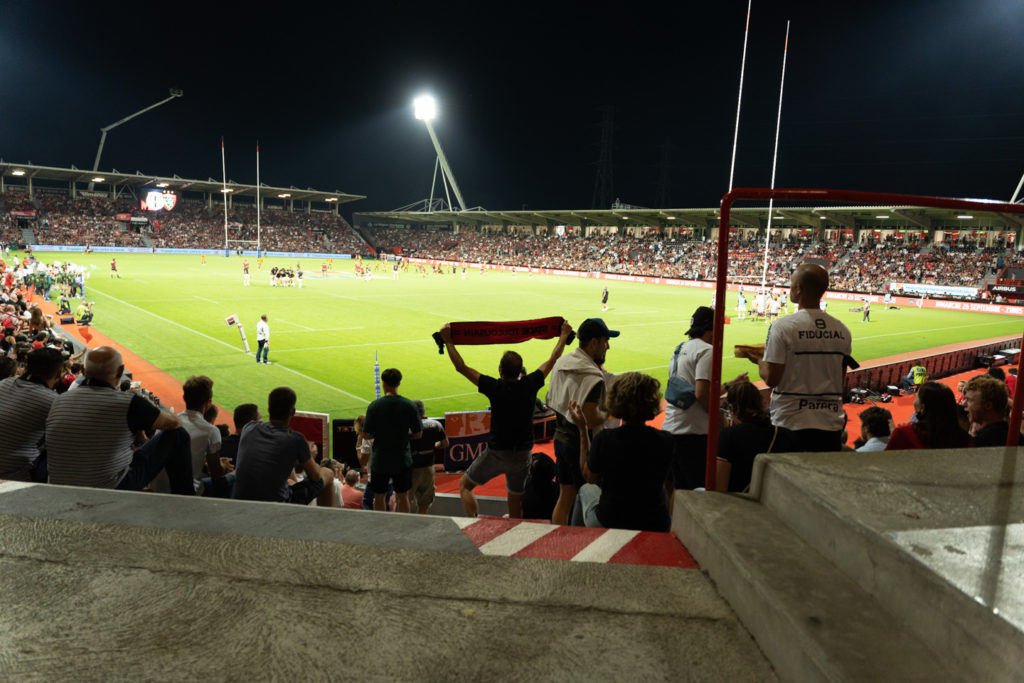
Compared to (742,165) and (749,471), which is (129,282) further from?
(742,165)

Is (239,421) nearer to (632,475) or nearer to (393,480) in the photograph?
(393,480)

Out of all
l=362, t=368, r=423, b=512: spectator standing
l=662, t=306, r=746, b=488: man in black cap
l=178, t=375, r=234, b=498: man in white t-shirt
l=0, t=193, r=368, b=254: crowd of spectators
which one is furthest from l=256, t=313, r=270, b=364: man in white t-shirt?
l=0, t=193, r=368, b=254: crowd of spectators

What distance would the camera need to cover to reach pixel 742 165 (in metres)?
109

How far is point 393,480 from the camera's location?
6.66 metres

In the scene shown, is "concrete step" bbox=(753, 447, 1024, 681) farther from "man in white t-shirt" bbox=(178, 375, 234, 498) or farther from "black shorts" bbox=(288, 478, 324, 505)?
"man in white t-shirt" bbox=(178, 375, 234, 498)

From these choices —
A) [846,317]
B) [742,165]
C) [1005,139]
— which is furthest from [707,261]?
[742,165]

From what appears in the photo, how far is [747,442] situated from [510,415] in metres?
2.21

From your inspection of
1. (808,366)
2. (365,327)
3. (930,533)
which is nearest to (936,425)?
(808,366)

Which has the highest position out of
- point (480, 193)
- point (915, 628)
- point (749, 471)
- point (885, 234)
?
point (480, 193)

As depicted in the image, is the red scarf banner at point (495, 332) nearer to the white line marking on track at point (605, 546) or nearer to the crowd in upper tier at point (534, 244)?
the white line marking on track at point (605, 546)

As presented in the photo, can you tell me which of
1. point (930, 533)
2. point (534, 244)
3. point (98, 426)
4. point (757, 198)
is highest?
point (534, 244)

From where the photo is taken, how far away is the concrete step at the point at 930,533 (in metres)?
1.59

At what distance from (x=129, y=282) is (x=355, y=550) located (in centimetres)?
4168

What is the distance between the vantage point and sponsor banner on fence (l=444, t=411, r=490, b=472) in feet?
36.7
